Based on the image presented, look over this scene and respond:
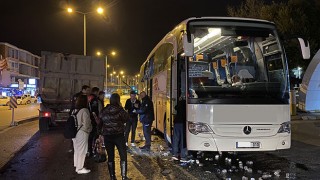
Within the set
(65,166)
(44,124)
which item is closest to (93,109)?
(65,166)

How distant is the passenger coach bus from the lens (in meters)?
8.25

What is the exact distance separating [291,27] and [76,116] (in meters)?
25.1

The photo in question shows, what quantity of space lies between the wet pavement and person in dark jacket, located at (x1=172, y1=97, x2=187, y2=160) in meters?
0.32

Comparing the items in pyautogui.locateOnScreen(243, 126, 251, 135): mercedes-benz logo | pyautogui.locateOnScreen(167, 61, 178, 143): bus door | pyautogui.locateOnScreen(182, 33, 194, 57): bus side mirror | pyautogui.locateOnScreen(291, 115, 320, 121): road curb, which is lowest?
pyautogui.locateOnScreen(291, 115, 320, 121): road curb

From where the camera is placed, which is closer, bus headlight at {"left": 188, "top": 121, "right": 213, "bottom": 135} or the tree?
bus headlight at {"left": 188, "top": 121, "right": 213, "bottom": 135}

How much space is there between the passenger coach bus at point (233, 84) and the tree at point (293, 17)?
2054 cm

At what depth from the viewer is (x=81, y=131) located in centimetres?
813

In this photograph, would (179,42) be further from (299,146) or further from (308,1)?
(308,1)

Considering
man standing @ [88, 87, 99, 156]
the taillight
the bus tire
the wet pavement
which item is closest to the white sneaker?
the wet pavement

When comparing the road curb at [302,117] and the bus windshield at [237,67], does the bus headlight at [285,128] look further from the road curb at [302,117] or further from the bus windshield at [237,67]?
the road curb at [302,117]

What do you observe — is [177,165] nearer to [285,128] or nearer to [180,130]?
[180,130]

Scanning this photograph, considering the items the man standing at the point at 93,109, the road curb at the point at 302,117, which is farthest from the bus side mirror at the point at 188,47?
the road curb at the point at 302,117

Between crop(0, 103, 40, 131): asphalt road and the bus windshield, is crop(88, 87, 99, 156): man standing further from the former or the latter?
crop(0, 103, 40, 131): asphalt road

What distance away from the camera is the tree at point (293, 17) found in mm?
29172
